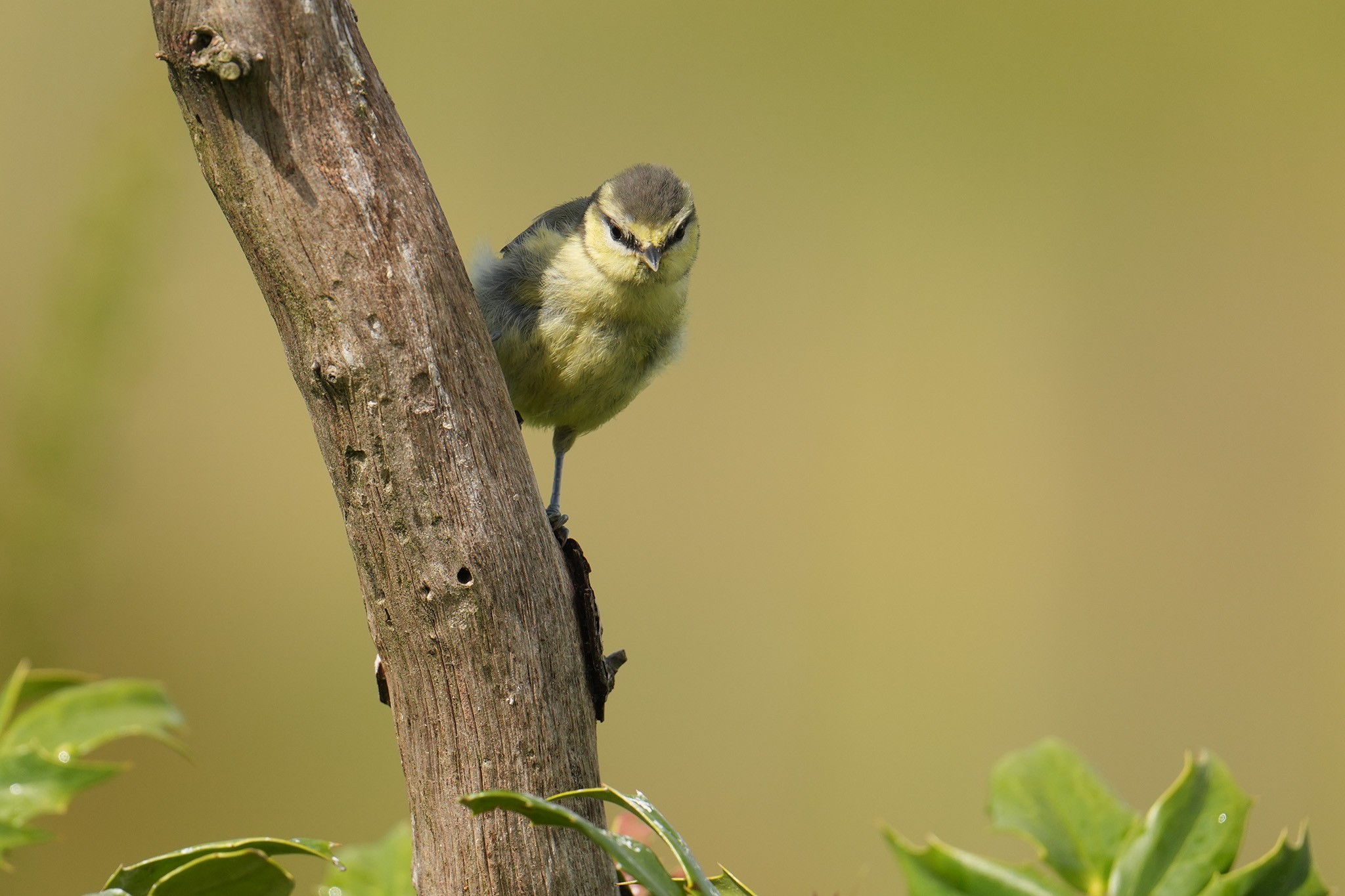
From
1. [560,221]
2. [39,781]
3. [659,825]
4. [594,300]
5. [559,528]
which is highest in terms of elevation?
[560,221]

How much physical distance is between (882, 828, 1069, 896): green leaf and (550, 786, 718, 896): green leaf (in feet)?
0.39

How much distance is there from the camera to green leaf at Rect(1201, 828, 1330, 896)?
1.61ft

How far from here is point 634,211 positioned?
1161 millimetres

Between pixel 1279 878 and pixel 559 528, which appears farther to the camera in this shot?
pixel 559 528

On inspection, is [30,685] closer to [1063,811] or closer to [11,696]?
[11,696]

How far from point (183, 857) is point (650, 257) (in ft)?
2.56

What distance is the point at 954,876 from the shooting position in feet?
1.73

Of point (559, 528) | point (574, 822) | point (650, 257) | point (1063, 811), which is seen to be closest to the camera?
point (574, 822)

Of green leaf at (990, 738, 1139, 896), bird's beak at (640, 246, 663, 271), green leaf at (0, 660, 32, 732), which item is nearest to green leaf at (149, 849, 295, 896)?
green leaf at (0, 660, 32, 732)

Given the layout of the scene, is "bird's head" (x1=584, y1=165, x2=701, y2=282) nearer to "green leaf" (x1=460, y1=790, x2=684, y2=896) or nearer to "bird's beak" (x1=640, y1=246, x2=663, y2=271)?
"bird's beak" (x1=640, y1=246, x2=663, y2=271)

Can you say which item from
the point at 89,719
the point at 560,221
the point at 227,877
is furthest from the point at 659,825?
the point at 560,221

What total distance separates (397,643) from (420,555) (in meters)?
0.07

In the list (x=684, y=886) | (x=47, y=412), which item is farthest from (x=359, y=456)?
(x=47, y=412)

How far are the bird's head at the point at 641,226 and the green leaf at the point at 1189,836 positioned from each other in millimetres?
775
